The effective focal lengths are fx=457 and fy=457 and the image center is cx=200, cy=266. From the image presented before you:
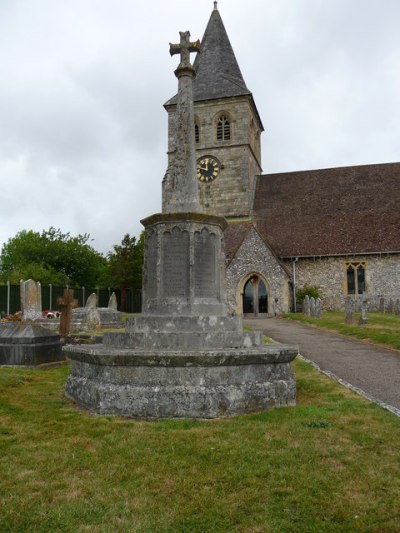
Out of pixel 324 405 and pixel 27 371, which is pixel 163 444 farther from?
pixel 27 371

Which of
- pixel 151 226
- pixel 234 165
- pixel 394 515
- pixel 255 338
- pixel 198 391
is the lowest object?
pixel 394 515

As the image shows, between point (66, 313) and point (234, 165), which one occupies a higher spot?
point (234, 165)

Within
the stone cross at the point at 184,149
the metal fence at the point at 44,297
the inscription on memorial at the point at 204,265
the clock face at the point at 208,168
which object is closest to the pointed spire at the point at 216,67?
the clock face at the point at 208,168

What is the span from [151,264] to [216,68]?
3437 cm

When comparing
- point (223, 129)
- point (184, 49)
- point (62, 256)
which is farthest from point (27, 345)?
point (62, 256)

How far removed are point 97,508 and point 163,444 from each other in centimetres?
131

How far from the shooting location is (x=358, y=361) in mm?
10219

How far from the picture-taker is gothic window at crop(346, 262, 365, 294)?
29.6 m

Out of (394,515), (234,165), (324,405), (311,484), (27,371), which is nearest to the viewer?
(394,515)

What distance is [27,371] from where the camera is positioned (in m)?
8.89

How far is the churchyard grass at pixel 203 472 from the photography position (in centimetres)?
297

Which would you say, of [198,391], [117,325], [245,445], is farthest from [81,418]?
[117,325]

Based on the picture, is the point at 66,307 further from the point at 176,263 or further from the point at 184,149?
the point at 184,149

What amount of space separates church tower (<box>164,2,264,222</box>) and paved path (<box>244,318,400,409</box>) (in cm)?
2001
